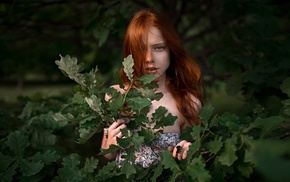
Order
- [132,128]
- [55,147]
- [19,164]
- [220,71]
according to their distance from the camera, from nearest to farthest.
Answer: [132,128]
[19,164]
[55,147]
[220,71]

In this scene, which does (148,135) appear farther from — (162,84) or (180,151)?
(162,84)

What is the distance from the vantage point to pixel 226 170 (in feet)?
5.63

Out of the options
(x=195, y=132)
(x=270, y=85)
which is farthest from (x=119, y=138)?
(x=270, y=85)

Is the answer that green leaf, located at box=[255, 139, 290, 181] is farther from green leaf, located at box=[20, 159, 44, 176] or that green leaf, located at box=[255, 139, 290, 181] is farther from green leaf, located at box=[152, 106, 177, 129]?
green leaf, located at box=[20, 159, 44, 176]

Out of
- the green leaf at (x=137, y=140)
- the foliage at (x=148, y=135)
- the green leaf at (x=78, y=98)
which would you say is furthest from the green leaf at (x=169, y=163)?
the green leaf at (x=78, y=98)

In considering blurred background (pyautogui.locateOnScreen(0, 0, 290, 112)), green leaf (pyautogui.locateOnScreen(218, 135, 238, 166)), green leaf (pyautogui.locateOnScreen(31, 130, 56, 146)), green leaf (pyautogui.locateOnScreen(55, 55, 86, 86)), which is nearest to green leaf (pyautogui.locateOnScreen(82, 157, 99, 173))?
green leaf (pyautogui.locateOnScreen(55, 55, 86, 86))

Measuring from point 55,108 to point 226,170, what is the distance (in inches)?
82.0

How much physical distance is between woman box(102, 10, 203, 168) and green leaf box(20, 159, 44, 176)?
1.20ft

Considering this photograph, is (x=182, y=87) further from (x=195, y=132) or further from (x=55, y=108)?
(x=55, y=108)

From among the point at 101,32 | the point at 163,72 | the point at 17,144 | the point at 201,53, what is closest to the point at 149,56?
the point at 163,72

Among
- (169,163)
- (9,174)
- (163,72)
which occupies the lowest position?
(9,174)

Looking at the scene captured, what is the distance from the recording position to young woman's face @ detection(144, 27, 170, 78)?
2201 mm

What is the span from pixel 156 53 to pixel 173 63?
276 millimetres

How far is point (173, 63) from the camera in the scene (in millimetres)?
2479
